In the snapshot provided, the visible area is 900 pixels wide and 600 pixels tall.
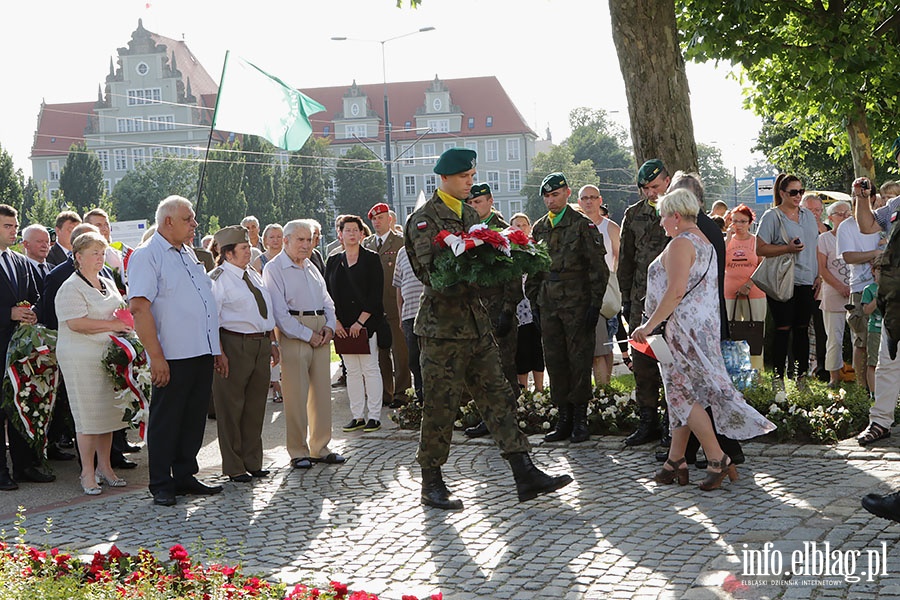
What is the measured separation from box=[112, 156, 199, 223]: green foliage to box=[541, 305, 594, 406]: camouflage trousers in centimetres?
9944

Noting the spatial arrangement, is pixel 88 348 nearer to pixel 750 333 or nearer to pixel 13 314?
pixel 13 314

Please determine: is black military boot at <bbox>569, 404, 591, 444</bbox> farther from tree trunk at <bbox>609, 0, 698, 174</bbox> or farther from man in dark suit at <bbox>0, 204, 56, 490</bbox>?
man in dark suit at <bbox>0, 204, 56, 490</bbox>

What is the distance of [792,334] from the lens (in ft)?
37.5

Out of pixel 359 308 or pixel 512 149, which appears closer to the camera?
pixel 359 308

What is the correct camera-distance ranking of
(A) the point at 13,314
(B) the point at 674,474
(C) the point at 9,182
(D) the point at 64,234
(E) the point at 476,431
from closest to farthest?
(B) the point at 674,474
(A) the point at 13,314
(E) the point at 476,431
(D) the point at 64,234
(C) the point at 9,182

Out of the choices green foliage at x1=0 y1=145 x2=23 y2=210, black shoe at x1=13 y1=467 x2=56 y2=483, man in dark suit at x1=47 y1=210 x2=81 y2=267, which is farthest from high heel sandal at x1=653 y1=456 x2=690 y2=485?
green foliage at x1=0 y1=145 x2=23 y2=210

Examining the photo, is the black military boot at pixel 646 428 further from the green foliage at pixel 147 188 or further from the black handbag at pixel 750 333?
the green foliage at pixel 147 188

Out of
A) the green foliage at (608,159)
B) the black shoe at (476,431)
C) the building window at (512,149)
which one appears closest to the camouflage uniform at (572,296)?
the black shoe at (476,431)

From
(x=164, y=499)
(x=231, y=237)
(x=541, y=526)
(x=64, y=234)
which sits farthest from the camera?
(x=64, y=234)

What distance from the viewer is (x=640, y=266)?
8758mm

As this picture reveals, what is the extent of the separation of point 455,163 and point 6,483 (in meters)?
4.49

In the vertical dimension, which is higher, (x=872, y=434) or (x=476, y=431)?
(x=872, y=434)

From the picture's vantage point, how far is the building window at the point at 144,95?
11969cm

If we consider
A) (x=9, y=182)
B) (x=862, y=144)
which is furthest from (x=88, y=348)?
(x=9, y=182)
